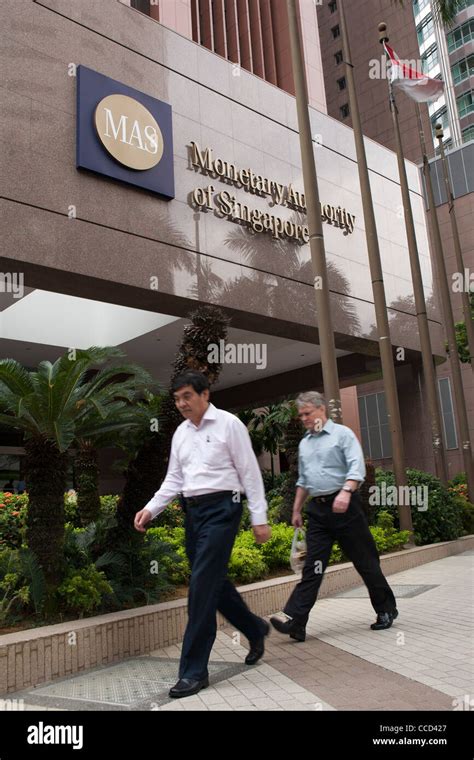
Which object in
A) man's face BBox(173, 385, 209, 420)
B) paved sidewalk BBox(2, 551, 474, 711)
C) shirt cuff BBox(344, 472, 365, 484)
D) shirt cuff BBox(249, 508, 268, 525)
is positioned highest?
man's face BBox(173, 385, 209, 420)

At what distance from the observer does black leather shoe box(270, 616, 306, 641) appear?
4762 millimetres

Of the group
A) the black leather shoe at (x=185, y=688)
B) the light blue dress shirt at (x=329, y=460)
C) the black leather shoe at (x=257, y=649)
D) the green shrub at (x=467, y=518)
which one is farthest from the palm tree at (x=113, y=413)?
the green shrub at (x=467, y=518)

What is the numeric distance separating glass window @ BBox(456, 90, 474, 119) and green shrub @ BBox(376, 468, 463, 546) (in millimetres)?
45982

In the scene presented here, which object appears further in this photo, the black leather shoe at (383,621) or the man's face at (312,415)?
the black leather shoe at (383,621)

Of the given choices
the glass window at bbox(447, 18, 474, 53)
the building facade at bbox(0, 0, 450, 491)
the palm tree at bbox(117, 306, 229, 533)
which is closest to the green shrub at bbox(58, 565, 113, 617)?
the palm tree at bbox(117, 306, 229, 533)

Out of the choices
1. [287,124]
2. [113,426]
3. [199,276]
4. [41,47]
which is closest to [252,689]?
[113,426]

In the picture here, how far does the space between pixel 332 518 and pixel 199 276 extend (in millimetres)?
7922

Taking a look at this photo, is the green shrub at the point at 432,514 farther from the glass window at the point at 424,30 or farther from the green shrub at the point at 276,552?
the glass window at the point at 424,30

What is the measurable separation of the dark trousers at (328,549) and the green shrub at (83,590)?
150 cm

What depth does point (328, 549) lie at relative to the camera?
4.87 meters

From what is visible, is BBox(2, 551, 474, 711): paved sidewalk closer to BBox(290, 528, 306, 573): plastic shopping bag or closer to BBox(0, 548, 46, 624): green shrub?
BBox(290, 528, 306, 573): plastic shopping bag

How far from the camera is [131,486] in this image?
5.91 meters

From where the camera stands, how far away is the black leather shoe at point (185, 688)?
137 inches
